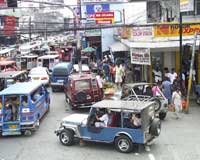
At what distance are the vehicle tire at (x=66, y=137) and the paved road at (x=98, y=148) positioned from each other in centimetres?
21

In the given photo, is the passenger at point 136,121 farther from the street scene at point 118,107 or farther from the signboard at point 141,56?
the signboard at point 141,56

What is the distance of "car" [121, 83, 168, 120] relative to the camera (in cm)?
1905

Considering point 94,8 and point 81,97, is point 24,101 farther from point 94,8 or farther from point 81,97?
point 94,8

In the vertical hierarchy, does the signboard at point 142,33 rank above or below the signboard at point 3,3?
below

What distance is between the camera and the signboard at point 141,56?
2550 cm

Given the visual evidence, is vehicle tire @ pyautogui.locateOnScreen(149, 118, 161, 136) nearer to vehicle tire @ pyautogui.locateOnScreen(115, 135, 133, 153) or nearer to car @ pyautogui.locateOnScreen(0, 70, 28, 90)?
vehicle tire @ pyautogui.locateOnScreen(115, 135, 133, 153)

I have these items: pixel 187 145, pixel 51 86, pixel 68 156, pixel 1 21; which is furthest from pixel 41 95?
pixel 1 21

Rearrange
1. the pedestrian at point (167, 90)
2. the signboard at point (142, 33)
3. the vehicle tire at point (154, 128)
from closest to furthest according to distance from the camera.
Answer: the vehicle tire at point (154, 128) → the pedestrian at point (167, 90) → the signboard at point (142, 33)

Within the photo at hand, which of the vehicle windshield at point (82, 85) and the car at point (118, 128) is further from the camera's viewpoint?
the vehicle windshield at point (82, 85)

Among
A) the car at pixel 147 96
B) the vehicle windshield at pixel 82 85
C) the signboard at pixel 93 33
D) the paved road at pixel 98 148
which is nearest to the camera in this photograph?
the paved road at pixel 98 148

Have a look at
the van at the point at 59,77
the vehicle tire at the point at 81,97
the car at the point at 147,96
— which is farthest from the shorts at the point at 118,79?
the car at the point at 147,96

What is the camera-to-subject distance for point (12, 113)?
58.2ft

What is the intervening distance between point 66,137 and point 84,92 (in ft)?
19.9

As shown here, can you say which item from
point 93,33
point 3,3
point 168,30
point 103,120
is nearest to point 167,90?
point 168,30
